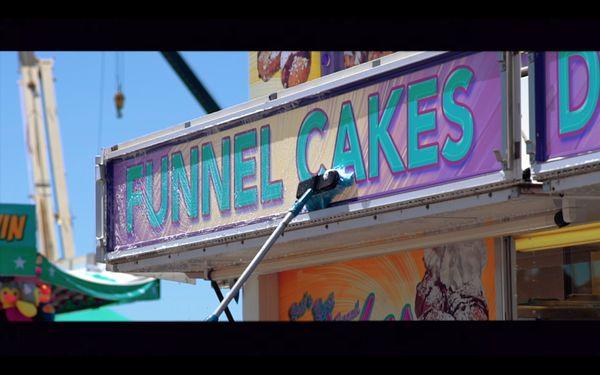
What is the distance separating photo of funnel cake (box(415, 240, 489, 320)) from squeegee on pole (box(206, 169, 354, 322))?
0.89 meters

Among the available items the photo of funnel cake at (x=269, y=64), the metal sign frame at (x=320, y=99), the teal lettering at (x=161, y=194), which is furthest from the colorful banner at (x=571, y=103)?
the photo of funnel cake at (x=269, y=64)

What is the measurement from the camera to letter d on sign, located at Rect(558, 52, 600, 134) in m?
4.62

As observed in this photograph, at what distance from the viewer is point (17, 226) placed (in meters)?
20.7

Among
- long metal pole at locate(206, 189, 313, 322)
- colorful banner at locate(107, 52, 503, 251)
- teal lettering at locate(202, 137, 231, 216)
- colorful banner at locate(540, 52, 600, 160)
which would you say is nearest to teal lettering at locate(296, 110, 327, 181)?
colorful banner at locate(107, 52, 503, 251)

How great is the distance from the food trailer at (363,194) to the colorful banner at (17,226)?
12184 mm

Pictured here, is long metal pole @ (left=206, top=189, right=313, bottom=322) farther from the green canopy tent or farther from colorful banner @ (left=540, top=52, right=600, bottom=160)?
the green canopy tent

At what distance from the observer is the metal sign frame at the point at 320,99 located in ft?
16.3
